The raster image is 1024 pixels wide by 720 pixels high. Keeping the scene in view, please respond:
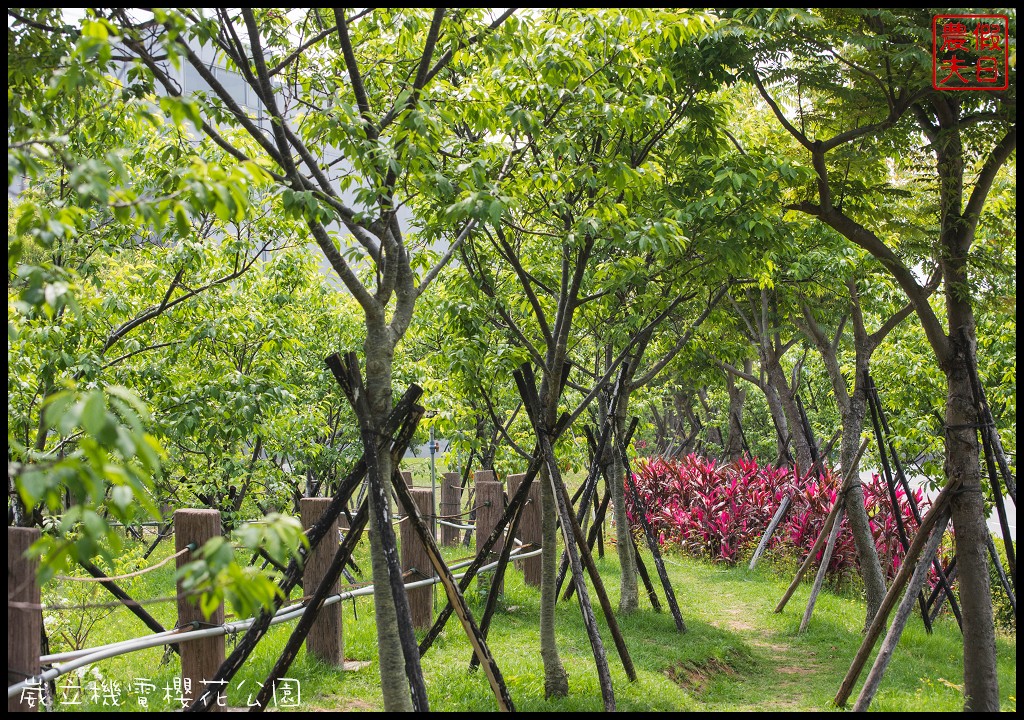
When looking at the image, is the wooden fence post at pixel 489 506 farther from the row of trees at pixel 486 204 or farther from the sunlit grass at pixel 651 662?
the row of trees at pixel 486 204

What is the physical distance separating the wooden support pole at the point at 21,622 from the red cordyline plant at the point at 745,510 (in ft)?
29.5

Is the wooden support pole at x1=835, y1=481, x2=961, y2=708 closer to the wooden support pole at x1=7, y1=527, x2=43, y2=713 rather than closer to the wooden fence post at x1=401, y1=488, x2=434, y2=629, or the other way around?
the wooden fence post at x1=401, y1=488, x2=434, y2=629

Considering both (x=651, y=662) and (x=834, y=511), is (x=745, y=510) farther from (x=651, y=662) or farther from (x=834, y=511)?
(x=651, y=662)

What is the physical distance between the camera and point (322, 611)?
6.03 m

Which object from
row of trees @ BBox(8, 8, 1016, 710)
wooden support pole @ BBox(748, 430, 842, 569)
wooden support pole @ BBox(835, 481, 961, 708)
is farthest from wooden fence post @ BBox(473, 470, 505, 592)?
wooden support pole @ BBox(748, 430, 842, 569)

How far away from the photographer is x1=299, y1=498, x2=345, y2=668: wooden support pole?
6.01 meters

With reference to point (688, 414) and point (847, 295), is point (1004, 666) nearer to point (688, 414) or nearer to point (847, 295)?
point (847, 295)

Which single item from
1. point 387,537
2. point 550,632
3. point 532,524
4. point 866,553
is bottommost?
point 550,632

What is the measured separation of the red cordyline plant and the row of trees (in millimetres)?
2198

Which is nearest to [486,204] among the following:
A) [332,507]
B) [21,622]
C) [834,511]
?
[332,507]

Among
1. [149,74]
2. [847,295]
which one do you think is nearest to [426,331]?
[847,295]

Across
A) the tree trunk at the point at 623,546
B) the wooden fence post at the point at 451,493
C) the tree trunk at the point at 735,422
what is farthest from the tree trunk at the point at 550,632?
the tree trunk at the point at 735,422

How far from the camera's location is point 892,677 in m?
6.87

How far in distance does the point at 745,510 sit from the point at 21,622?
35.5ft
